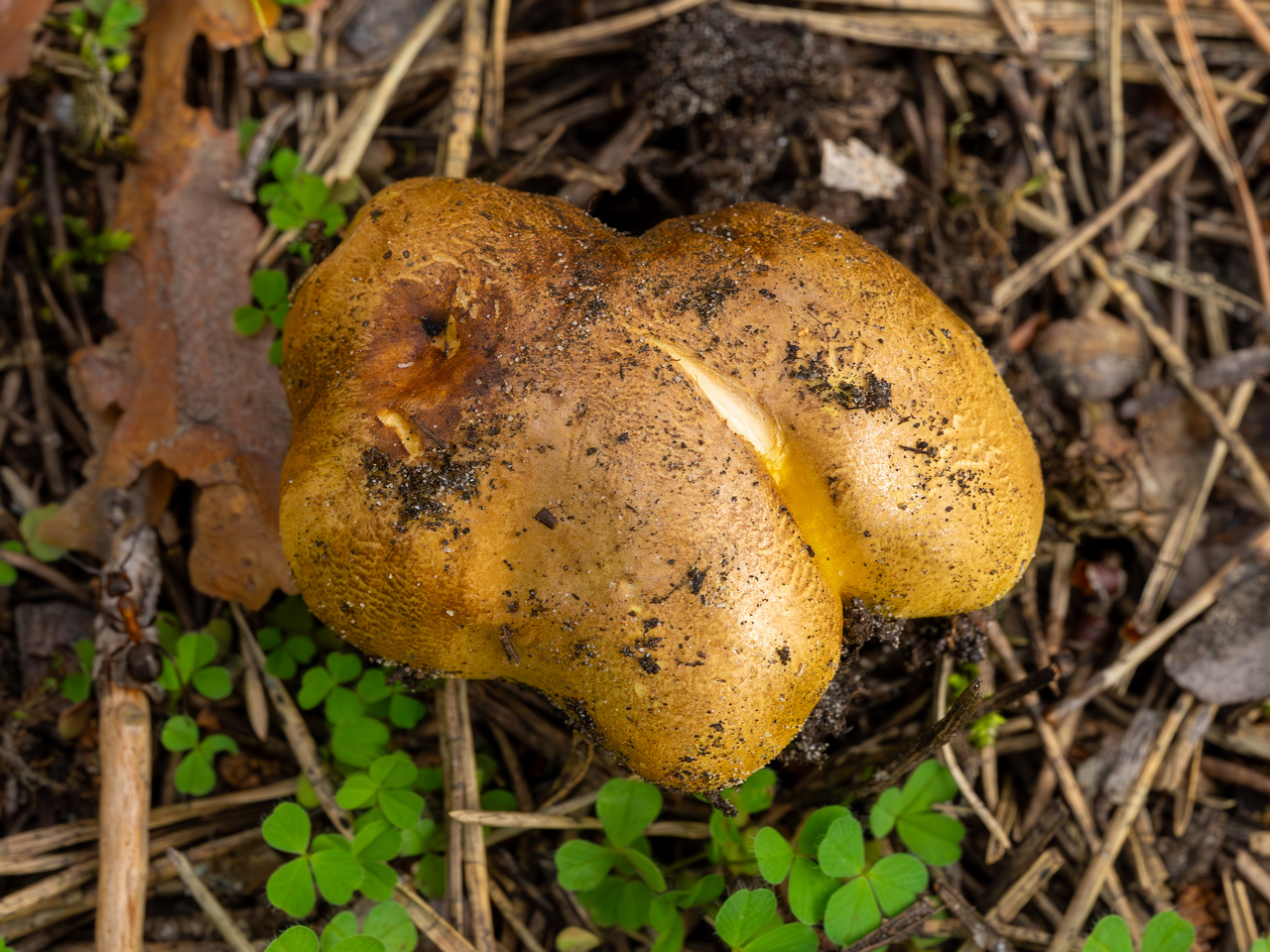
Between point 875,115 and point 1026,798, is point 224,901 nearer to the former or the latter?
point 1026,798

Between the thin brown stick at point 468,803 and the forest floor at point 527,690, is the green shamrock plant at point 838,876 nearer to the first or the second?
the forest floor at point 527,690

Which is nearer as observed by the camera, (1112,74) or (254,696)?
(254,696)

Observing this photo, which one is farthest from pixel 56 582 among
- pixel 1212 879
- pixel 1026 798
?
pixel 1212 879

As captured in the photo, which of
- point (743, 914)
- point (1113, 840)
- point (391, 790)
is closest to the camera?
point (743, 914)

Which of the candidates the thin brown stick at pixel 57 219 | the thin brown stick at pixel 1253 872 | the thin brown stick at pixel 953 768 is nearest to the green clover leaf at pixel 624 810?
the thin brown stick at pixel 953 768

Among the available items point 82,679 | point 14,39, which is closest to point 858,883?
point 82,679

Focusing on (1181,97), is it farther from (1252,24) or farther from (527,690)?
(527,690)

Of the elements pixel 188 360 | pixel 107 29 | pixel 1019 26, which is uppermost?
pixel 1019 26
